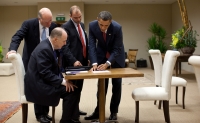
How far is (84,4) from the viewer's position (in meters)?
11.9

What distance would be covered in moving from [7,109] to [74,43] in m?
1.80

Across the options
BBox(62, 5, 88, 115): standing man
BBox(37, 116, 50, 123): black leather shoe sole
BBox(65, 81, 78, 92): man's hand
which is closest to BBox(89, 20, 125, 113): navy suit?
BBox(62, 5, 88, 115): standing man

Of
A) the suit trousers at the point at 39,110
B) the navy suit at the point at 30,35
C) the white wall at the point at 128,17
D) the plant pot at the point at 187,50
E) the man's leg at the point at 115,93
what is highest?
the white wall at the point at 128,17

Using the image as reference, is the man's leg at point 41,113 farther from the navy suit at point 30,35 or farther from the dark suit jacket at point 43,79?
the dark suit jacket at point 43,79

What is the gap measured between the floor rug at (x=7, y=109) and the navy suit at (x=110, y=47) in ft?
5.15

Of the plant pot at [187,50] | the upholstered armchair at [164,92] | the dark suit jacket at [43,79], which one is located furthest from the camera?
the plant pot at [187,50]

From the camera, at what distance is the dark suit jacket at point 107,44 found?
304cm

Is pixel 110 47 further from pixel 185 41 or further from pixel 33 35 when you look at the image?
pixel 185 41

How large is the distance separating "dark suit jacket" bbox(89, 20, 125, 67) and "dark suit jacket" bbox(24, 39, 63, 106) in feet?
2.20

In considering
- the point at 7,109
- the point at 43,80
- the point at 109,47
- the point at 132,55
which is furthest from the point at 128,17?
the point at 43,80

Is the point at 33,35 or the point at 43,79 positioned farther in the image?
the point at 33,35

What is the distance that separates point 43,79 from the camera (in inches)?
96.6

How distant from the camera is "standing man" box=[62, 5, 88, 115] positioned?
117 inches

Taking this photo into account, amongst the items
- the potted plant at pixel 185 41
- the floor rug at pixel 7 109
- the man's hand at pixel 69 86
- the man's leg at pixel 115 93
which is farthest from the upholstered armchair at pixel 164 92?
the potted plant at pixel 185 41
